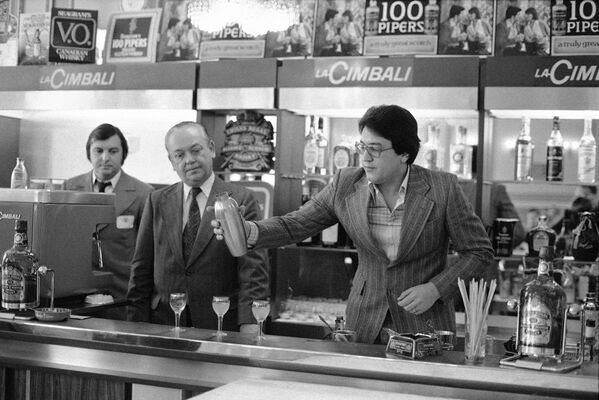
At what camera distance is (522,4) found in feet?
16.2

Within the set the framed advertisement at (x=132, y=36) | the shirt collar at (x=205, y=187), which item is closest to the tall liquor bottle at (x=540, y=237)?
the shirt collar at (x=205, y=187)

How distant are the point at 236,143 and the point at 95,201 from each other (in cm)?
158

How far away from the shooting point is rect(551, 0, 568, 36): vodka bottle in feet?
15.7

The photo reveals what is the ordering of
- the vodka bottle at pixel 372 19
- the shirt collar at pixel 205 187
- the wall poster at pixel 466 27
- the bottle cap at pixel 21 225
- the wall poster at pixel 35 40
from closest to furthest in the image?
the bottle cap at pixel 21 225 < the shirt collar at pixel 205 187 < the wall poster at pixel 466 27 < the vodka bottle at pixel 372 19 < the wall poster at pixel 35 40

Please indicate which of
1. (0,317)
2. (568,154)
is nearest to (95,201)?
(0,317)

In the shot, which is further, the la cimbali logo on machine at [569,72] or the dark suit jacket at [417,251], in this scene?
the la cimbali logo on machine at [569,72]

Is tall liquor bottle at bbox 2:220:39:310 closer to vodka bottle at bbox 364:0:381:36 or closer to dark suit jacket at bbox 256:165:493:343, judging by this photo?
dark suit jacket at bbox 256:165:493:343

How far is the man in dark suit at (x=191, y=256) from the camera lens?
3.90 m

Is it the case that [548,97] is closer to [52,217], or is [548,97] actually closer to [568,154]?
[568,154]

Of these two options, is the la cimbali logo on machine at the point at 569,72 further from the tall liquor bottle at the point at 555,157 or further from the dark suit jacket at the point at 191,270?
the dark suit jacket at the point at 191,270

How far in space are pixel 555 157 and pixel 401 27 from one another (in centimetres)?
122

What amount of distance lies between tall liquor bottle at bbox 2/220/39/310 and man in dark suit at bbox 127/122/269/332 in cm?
65

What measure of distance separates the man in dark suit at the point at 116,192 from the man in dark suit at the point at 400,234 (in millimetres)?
1841

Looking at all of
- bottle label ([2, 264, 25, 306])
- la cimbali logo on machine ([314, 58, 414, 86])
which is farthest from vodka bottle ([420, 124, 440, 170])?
bottle label ([2, 264, 25, 306])
